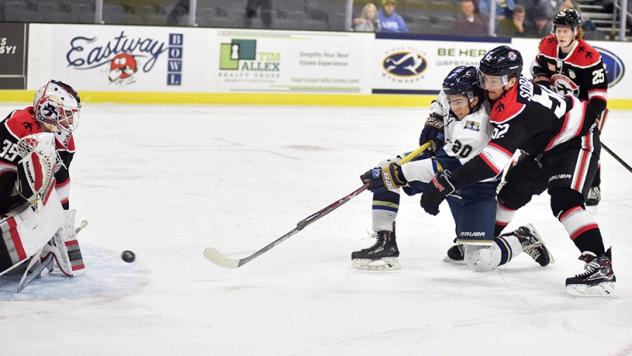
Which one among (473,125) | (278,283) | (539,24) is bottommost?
(278,283)

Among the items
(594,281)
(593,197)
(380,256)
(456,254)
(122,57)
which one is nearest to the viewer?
(594,281)

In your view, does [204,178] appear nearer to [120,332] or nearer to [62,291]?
[62,291]

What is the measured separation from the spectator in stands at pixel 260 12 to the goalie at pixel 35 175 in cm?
688

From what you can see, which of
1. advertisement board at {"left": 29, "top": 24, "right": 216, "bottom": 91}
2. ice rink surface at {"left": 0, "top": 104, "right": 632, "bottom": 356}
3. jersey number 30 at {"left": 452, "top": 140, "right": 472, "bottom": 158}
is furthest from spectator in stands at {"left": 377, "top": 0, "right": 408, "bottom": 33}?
jersey number 30 at {"left": 452, "top": 140, "right": 472, "bottom": 158}

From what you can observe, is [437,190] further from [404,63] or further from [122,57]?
[404,63]

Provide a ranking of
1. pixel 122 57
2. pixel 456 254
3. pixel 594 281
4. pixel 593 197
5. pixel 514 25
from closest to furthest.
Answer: pixel 594 281 → pixel 456 254 → pixel 593 197 → pixel 122 57 → pixel 514 25

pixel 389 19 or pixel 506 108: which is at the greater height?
pixel 389 19

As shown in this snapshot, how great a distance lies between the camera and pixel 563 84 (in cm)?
521

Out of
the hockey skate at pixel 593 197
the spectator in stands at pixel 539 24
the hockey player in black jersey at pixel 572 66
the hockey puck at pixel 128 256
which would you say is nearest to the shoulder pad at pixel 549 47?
the hockey player in black jersey at pixel 572 66

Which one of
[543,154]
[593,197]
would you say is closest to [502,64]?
[543,154]

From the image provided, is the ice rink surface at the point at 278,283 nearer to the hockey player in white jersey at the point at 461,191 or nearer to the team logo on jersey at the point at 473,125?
the hockey player in white jersey at the point at 461,191

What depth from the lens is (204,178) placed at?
5887 mm

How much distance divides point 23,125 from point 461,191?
1.51 metres

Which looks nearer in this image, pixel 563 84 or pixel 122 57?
pixel 563 84
